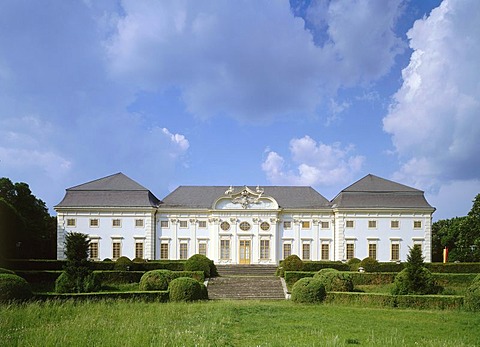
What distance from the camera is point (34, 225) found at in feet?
140

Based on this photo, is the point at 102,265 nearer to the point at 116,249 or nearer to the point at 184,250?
the point at 116,249

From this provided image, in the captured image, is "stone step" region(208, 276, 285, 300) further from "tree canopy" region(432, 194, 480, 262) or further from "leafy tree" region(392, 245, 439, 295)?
"tree canopy" region(432, 194, 480, 262)

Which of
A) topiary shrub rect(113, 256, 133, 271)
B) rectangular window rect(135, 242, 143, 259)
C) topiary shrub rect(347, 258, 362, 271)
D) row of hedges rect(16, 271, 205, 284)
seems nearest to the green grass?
row of hedges rect(16, 271, 205, 284)

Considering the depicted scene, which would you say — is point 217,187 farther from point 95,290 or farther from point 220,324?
point 220,324

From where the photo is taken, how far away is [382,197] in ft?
134

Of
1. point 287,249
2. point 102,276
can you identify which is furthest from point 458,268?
point 102,276

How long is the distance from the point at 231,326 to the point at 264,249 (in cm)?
2790

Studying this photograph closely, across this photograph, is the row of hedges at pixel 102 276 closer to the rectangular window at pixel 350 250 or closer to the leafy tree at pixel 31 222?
the leafy tree at pixel 31 222

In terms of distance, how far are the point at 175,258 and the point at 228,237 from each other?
469 cm

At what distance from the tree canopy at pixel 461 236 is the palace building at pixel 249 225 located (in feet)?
9.98

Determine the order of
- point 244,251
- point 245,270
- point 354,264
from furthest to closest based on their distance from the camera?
point 244,251
point 245,270
point 354,264

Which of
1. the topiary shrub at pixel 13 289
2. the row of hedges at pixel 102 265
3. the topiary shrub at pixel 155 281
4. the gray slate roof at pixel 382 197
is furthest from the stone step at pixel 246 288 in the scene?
the gray slate roof at pixel 382 197

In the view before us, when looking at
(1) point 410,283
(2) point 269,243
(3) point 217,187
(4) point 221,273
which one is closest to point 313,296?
(1) point 410,283

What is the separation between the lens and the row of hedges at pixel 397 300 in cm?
1911
